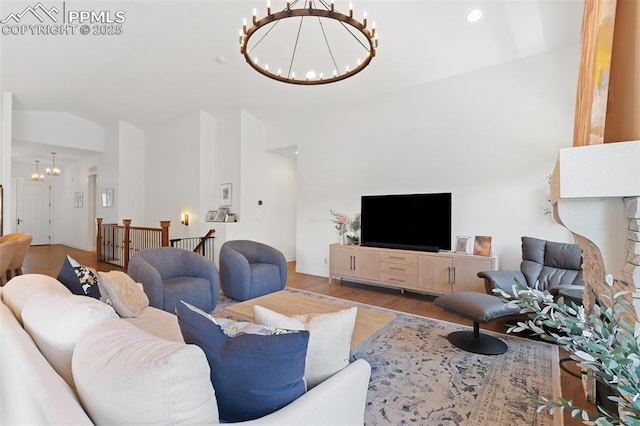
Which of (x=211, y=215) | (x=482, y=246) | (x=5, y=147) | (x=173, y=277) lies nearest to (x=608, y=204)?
(x=482, y=246)

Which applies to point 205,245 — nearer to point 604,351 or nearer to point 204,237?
point 204,237

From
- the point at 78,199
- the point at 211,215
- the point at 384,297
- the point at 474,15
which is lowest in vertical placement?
the point at 384,297

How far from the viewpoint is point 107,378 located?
830 mm

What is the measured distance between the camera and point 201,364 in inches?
32.8

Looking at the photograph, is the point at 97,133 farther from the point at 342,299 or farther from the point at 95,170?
the point at 342,299

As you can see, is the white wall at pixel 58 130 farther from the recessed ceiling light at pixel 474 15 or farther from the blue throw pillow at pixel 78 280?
the recessed ceiling light at pixel 474 15

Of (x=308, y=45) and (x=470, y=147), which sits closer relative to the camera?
(x=308, y=45)

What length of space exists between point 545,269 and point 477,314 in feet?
5.00

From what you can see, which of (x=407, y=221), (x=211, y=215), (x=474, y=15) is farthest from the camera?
(x=211, y=215)

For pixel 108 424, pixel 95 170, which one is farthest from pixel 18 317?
pixel 95 170

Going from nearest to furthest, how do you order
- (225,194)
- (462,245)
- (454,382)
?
(454,382), (462,245), (225,194)

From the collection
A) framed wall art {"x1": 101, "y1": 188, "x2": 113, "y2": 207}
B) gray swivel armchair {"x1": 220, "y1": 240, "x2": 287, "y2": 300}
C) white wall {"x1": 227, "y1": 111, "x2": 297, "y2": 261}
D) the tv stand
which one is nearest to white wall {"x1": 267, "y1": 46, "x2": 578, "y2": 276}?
the tv stand

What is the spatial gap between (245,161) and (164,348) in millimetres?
5976

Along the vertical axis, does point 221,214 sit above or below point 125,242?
above
